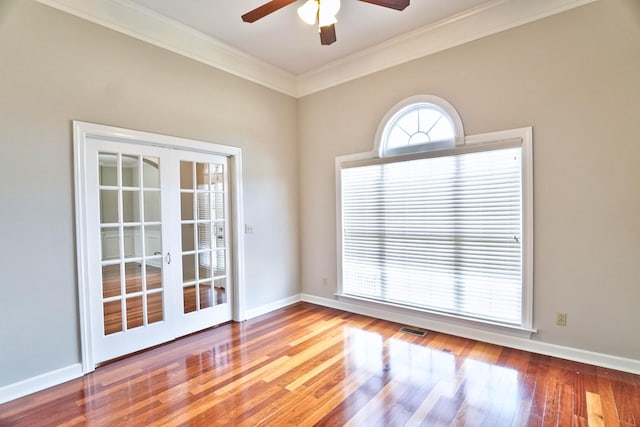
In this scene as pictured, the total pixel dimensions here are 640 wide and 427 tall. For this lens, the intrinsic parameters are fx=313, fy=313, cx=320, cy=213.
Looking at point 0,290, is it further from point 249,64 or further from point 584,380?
point 584,380

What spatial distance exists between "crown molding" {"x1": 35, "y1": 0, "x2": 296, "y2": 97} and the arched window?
1725 mm

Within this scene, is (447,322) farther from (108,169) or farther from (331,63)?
(108,169)

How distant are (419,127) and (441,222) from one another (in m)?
1.13

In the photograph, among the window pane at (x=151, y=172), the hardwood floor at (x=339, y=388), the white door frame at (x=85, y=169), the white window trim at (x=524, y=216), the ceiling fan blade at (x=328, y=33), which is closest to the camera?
the hardwood floor at (x=339, y=388)

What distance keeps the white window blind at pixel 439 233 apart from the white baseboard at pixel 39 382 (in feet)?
9.69

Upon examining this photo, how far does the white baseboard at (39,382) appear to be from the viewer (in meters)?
2.33

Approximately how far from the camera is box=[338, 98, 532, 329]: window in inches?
119

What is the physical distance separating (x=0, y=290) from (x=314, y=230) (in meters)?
3.26

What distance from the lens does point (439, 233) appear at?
11.4 feet

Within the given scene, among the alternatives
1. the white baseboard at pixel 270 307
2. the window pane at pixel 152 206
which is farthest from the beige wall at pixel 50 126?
the white baseboard at pixel 270 307

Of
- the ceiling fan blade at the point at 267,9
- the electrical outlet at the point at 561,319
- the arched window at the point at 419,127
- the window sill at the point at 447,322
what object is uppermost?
the ceiling fan blade at the point at 267,9

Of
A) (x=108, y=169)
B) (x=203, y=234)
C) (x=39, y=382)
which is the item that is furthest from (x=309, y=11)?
(x=39, y=382)

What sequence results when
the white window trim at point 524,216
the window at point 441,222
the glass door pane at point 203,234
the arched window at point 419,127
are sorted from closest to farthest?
the white window trim at point 524,216
the window at point 441,222
the arched window at point 419,127
the glass door pane at point 203,234

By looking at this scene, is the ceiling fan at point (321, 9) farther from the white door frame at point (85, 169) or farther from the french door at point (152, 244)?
the french door at point (152, 244)
